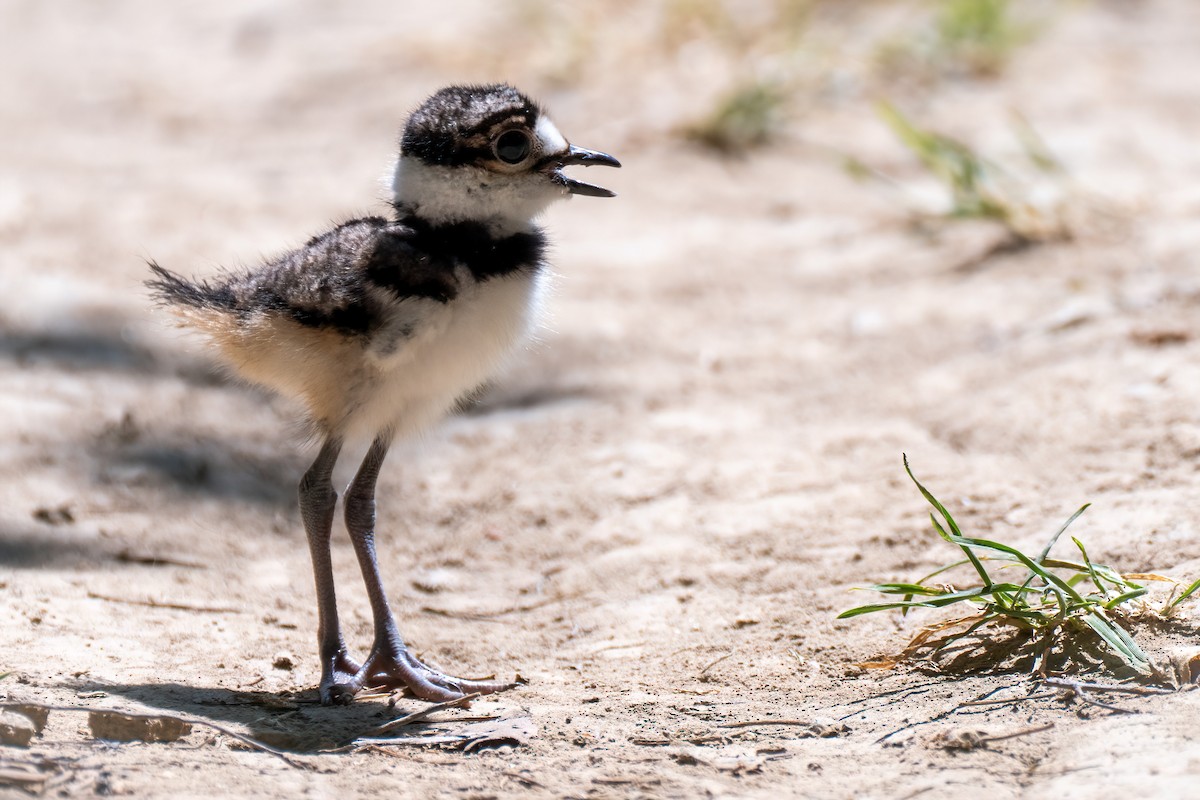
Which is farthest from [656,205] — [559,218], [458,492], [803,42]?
[458,492]

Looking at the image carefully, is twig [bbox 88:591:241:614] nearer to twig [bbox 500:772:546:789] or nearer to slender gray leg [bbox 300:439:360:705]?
slender gray leg [bbox 300:439:360:705]

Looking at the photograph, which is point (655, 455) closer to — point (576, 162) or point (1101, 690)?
point (576, 162)

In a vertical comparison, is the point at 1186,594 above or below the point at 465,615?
above

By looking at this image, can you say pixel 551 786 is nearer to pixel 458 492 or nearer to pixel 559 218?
pixel 458 492

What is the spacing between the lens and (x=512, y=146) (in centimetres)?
345

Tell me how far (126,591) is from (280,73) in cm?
642

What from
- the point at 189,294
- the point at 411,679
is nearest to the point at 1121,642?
the point at 411,679

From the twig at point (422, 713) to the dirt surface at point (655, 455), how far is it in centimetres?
4

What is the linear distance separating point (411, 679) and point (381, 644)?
5.9 inches

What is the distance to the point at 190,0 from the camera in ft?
36.3

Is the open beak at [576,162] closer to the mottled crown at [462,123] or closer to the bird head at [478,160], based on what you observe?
the bird head at [478,160]

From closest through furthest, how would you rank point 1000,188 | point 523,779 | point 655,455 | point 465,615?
point 523,779, point 465,615, point 655,455, point 1000,188

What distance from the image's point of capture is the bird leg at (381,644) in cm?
327

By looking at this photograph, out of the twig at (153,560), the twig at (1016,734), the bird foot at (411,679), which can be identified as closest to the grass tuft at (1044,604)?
the twig at (1016,734)
